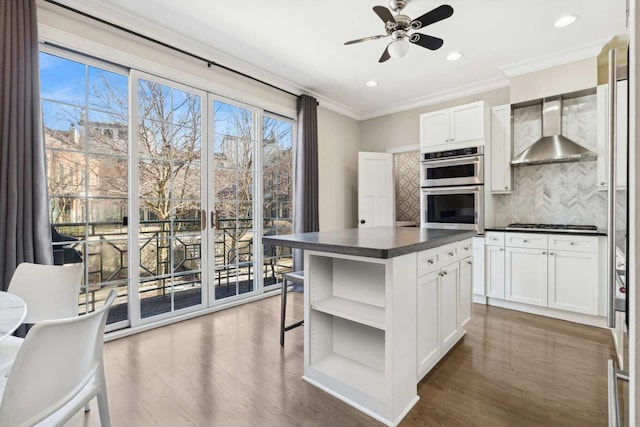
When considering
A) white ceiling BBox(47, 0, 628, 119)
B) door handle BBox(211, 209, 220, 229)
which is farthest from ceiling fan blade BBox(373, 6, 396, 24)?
door handle BBox(211, 209, 220, 229)

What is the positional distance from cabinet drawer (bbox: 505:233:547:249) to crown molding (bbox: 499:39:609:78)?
1.97 m

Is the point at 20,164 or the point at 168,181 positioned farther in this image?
the point at 168,181

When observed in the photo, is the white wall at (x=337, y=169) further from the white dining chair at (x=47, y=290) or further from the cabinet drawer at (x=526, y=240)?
the white dining chair at (x=47, y=290)

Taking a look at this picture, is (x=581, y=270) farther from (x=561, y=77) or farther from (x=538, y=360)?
(x=561, y=77)

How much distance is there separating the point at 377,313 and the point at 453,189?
2707 mm

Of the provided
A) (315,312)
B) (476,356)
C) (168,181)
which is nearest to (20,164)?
(168,181)

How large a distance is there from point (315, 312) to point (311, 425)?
0.64m

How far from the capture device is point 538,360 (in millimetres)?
2326

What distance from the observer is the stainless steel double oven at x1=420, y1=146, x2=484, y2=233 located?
3.75 metres

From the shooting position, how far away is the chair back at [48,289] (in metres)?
1.56

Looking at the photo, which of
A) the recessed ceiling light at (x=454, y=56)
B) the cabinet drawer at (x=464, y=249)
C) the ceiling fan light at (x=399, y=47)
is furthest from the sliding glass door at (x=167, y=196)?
the recessed ceiling light at (x=454, y=56)

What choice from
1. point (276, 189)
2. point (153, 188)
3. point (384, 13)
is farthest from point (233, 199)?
point (384, 13)

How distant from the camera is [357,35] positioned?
3.12m

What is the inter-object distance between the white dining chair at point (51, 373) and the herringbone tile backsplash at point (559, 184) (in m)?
4.45
